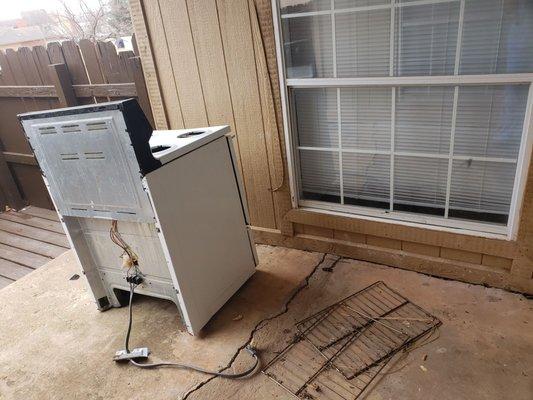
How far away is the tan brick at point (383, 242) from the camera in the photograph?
223cm

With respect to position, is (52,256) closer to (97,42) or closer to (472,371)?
(97,42)

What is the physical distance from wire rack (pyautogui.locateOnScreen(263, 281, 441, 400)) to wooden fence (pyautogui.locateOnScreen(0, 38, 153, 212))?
1999mm

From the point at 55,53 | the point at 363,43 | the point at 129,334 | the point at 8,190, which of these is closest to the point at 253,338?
the point at 129,334

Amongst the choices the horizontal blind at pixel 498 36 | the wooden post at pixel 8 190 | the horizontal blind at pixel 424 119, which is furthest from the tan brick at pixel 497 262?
the wooden post at pixel 8 190

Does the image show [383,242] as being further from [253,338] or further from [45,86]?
[45,86]

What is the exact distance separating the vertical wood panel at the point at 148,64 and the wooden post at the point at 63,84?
86cm

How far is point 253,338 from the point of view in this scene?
1881 mm

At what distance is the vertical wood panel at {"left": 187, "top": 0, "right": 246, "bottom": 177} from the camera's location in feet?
7.08

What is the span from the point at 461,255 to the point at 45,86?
3.63m

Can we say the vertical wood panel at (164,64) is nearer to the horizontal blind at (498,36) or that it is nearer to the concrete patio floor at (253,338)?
the concrete patio floor at (253,338)

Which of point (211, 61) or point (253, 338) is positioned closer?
point (253, 338)

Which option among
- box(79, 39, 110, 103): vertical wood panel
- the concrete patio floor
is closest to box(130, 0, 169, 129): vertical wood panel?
box(79, 39, 110, 103): vertical wood panel

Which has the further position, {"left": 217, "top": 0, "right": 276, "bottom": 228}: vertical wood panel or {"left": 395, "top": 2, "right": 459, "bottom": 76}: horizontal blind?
{"left": 217, "top": 0, "right": 276, "bottom": 228}: vertical wood panel

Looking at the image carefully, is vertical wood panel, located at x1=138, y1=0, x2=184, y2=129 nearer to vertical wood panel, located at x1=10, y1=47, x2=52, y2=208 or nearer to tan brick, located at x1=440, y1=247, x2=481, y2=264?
vertical wood panel, located at x1=10, y1=47, x2=52, y2=208
